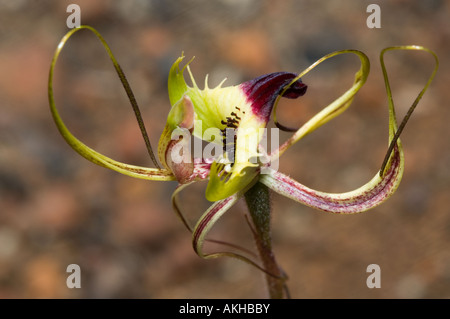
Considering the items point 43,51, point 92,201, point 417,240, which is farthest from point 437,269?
point 43,51

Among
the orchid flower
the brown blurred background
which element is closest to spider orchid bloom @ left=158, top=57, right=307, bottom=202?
the orchid flower

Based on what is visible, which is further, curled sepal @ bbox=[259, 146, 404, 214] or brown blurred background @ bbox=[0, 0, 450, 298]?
brown blurred background @ bbox=[0, 0, 450, 298]

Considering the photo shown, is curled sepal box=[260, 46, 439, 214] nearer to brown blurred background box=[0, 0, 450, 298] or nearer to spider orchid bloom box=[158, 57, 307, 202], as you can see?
spider orchid bloom box=[158, 57, 307, 202]

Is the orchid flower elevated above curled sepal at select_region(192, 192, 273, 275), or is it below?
above

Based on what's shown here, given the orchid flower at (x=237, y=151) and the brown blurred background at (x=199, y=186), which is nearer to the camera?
the orchid flower at (x=237, y=151)

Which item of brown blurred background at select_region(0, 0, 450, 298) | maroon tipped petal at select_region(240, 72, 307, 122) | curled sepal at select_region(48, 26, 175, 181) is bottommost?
curled sepal at select_region(48, 26, 175, 181)

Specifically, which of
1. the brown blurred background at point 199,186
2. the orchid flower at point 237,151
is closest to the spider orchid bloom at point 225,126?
the orchid flower at point 237,151

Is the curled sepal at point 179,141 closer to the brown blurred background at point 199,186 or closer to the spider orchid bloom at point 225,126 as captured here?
the spider orchid bloom at point 225,126
